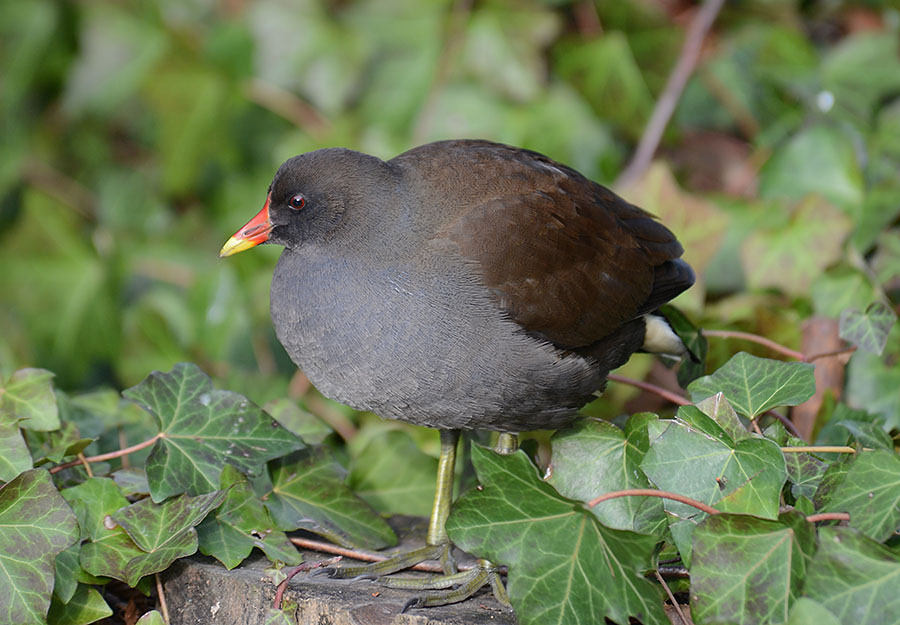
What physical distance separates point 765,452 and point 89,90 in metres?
4.32

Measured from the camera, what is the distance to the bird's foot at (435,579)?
2.46 m

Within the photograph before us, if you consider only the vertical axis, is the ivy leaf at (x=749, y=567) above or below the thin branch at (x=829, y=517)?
below

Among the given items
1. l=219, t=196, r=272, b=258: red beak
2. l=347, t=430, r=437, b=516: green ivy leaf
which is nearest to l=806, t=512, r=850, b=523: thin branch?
l=347, t=430, r=437, b=516: green ivy leaf

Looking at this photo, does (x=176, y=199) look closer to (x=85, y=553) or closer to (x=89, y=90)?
(x=89, y=90)

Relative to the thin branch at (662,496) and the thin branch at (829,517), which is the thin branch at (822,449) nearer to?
the thin branch at (829,517)

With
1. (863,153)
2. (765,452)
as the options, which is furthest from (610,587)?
(863,153)

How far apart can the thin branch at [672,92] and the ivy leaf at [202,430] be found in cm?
268

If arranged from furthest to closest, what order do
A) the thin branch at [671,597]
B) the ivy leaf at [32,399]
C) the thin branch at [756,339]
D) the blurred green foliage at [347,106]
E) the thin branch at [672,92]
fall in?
the thin branch at [672,92] → the blurred green foliage at [347,106] → the thin branch at [756,339] → the ivy leaf at [32,399] → the thin branch at [671,597]

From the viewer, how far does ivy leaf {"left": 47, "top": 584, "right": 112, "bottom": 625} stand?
2.42m

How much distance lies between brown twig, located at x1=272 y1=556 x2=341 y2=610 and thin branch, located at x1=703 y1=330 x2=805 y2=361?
58.3 inches

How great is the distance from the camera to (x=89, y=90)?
5.20m

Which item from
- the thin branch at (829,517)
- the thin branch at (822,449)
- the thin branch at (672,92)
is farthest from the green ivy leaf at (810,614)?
the thin branch at (672,92)

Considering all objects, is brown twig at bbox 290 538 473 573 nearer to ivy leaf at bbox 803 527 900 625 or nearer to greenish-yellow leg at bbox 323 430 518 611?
greenish-yellow leg at bbox 323 430 518 611

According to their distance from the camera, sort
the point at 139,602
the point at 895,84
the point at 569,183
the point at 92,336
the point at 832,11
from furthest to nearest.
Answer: the point at 832,11, the point at 92,336, the point at 895,84, the point at 569,183, the point at 139,602
